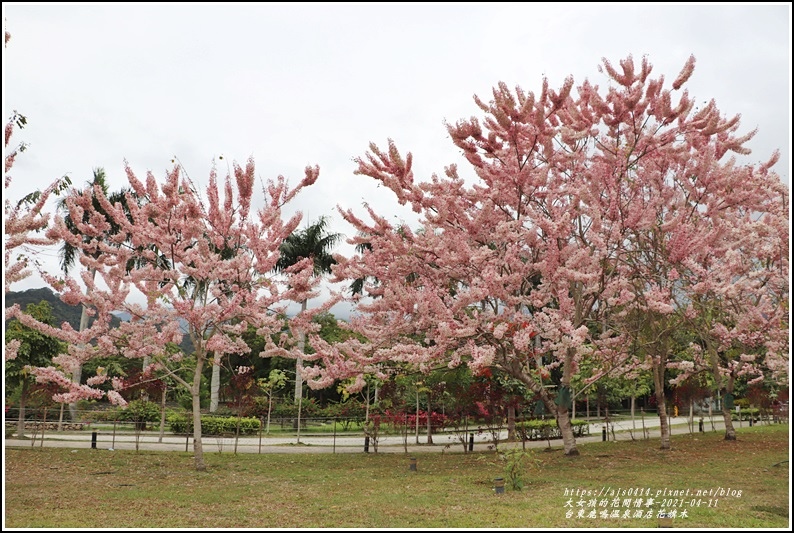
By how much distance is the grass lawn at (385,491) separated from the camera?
7.07 m

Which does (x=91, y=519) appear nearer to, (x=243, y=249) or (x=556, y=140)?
(x=243, y=249)

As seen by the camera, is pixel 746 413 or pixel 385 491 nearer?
pixel 385 491

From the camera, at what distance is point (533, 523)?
6.79 metres

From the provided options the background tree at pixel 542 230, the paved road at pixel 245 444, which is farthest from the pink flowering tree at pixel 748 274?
the paved road at pixel 245 444

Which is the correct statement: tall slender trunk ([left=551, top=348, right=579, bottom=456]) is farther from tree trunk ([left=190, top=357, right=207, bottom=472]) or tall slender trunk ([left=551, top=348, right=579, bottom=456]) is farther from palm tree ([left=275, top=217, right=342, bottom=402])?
palm tree ([left=275, top=217, right=342, bottom=402])

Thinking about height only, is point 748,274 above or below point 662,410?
above

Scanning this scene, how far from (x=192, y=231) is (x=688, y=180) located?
1100 cm

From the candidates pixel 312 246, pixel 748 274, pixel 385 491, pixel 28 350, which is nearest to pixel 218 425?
pixel 28 350

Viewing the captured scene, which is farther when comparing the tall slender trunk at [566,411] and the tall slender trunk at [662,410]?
the tall slender trunk at [662,410]

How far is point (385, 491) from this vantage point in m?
9.30

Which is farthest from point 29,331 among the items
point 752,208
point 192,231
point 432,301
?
point 752,208

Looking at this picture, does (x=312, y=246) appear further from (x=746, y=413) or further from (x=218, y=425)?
(x=746, y=413)

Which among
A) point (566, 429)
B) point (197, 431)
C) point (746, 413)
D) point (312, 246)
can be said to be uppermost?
point (312, 246)

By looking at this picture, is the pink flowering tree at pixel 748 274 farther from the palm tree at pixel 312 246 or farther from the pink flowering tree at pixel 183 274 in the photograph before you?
the palm tree at pixel 312 246
